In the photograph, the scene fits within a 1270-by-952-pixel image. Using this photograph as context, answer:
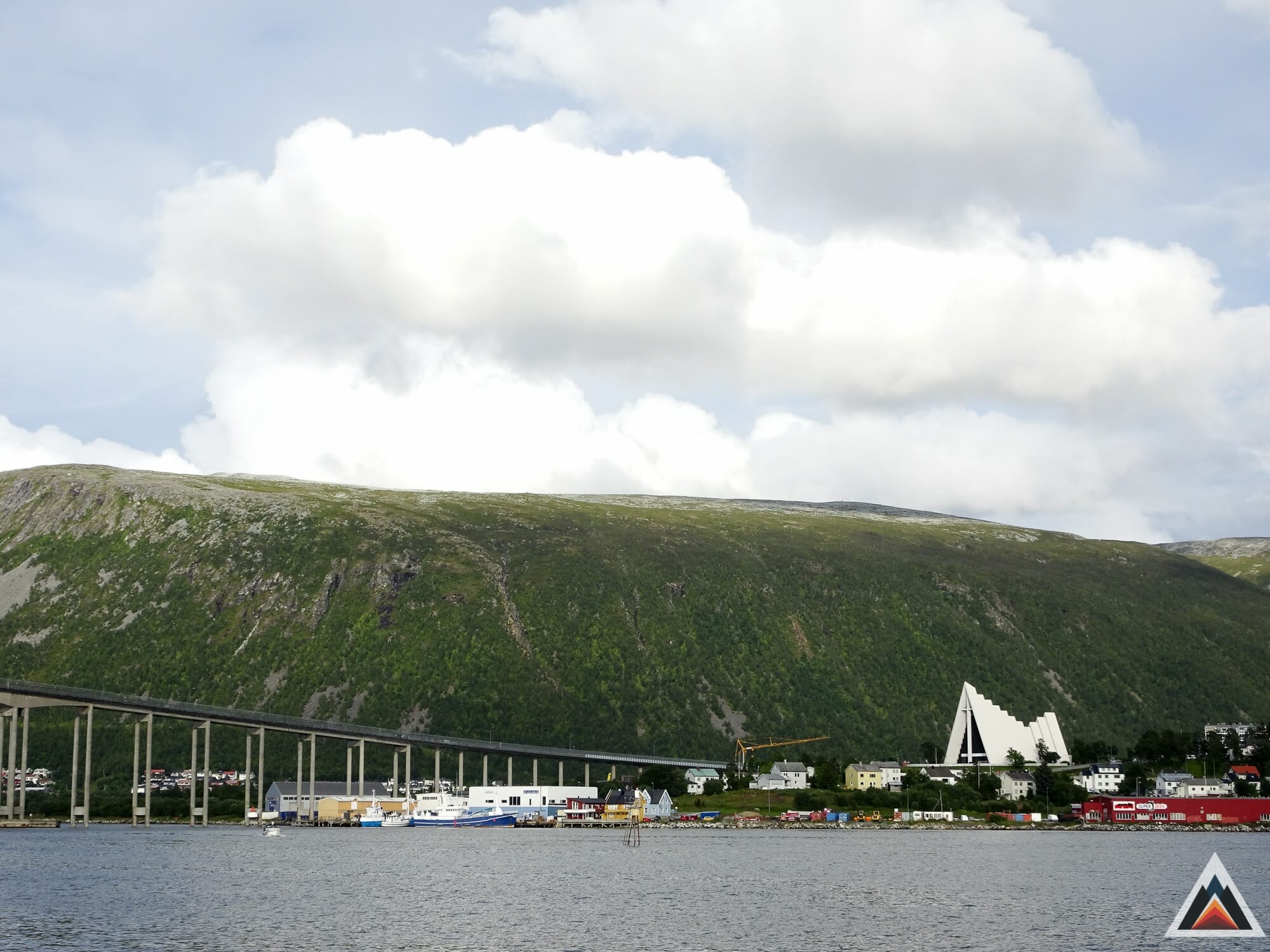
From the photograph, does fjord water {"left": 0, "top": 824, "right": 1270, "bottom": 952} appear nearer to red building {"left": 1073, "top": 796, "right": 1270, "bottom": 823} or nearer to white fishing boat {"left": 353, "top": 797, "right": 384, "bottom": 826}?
red building {"left": 1073, "top": 796, "right": 1270, "bottom": 823}

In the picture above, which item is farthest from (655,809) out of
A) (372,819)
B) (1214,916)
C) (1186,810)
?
(1214,916)

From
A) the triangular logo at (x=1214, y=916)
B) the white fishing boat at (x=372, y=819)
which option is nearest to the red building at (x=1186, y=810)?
the white fishing boat at (x=372, y=819)

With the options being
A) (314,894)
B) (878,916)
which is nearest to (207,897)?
(314,894)

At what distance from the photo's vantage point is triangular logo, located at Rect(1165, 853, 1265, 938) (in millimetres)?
71625

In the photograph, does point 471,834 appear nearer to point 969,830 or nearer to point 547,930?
point 969,830

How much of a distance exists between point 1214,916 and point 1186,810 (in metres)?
122

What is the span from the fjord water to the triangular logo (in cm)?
229

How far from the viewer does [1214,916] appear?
75.4 metres

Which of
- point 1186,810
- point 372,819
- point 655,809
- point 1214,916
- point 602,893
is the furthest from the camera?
point 372,819

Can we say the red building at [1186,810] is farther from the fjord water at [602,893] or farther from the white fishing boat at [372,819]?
the white fishing boat at [372,819]

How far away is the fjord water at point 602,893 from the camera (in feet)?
232

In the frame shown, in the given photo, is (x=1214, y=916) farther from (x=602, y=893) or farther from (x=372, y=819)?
(x=372, y=819)

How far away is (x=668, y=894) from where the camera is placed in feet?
302

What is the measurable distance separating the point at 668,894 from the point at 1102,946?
3135 cm
